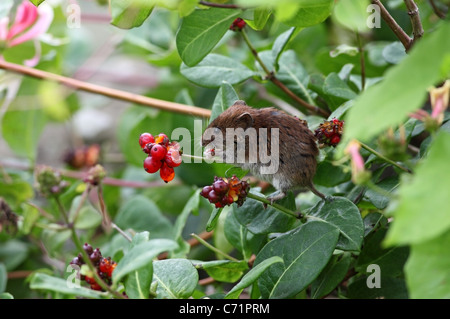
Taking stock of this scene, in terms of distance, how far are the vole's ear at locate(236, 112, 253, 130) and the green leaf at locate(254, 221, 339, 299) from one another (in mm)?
186

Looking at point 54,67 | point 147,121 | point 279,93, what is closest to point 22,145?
point 54,67

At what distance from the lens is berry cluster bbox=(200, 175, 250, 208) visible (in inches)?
28.6

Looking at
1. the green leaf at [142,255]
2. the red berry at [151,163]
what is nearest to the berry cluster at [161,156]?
the red berry at [151,163]

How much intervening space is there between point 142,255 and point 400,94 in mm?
338

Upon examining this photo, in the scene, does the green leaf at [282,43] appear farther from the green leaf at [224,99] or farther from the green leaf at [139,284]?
the green leaf at [139,284]

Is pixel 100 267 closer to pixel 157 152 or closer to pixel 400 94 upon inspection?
pixel 157 152

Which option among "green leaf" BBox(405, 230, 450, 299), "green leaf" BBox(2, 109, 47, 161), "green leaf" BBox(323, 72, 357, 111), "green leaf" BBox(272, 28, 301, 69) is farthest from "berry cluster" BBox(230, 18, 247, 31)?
"green leaf" BBox(2, 109, 47, 161)

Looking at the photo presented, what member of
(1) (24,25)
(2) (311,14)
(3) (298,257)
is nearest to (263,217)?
(3) (298,257)

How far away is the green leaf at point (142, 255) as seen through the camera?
61 centimetres

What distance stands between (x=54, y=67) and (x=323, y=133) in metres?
1.04

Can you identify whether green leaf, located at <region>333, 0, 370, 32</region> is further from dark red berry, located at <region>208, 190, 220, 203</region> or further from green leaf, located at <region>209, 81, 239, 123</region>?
green leaf, located at <region>209, 81, 239, 123</region>

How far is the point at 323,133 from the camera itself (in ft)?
2.56

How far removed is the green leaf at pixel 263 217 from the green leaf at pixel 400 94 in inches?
16.8

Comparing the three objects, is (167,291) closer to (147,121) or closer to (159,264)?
(159,264)
